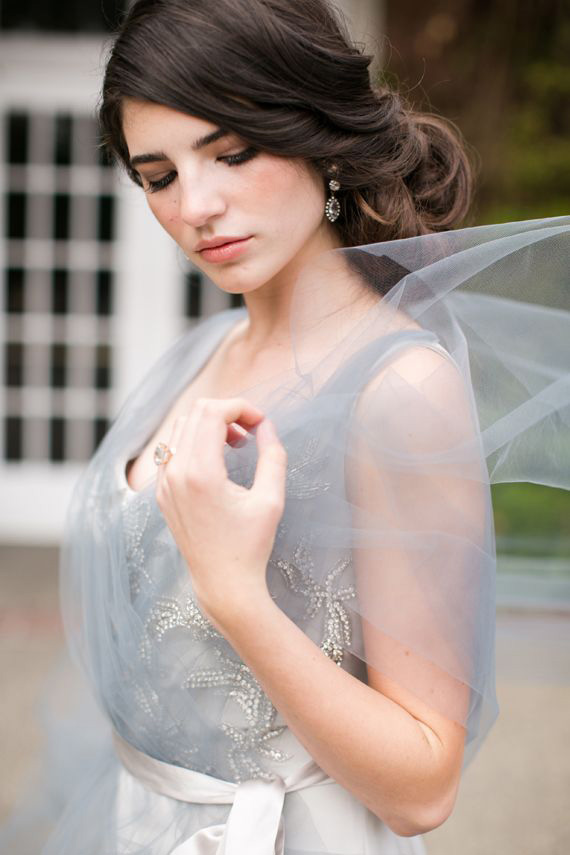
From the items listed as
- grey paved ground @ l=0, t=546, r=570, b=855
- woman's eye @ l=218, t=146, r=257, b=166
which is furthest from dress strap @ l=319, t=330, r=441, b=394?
grey paved ground @ l=0, t=546, r=570, b=855

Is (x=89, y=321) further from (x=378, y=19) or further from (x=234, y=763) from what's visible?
(x=234, y=763)

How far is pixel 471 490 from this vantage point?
43.1 inches

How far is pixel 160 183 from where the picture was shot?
129cm

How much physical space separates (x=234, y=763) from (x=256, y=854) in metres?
0.12

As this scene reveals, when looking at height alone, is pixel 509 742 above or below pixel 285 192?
below

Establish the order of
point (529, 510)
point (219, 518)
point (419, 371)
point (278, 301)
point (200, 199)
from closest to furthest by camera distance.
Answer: point (219, 518)
point (419, 371)
point (200, 199)
point (278, 301)
point (529, 510)

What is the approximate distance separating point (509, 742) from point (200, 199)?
9.35 ft

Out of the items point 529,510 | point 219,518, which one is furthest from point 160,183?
point 529,510

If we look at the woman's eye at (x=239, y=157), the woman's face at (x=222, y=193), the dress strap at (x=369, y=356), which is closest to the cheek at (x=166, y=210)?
the woman's face at (x=222, y=193)

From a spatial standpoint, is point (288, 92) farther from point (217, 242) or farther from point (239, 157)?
point (217, 242)

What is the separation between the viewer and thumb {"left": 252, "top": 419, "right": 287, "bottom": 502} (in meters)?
1.02

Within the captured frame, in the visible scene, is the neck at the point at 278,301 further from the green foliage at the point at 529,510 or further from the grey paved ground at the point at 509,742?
the green foliage at the point at 529,510
